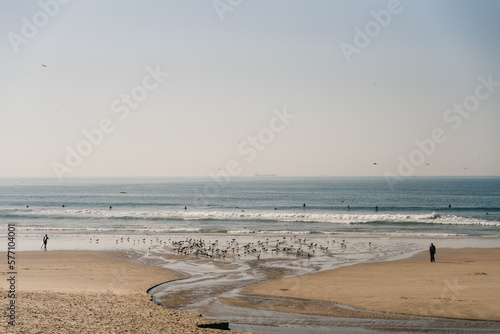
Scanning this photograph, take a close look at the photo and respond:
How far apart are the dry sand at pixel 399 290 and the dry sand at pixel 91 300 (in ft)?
14.4

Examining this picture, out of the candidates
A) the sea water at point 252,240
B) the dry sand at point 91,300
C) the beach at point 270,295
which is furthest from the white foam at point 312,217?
the dry sand at point 91,300

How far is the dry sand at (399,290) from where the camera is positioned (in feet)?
55.0

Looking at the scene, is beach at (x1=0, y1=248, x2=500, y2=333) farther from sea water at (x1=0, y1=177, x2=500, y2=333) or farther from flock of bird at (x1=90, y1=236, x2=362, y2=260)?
flock of bird at (x1=90, y1=236, x2=362, y2=260)

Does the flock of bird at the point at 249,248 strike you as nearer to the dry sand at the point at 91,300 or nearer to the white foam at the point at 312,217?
the dry sand at the point at 91,300

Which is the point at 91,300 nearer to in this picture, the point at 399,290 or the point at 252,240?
the point at 399,290

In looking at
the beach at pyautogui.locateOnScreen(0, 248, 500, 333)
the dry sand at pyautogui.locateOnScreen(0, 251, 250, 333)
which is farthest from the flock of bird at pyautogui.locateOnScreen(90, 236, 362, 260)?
the dry sand at pyautogui.locateOnScreen(0, 251, 250, 333)

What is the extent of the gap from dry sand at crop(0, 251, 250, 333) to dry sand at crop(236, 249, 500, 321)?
4395 mm

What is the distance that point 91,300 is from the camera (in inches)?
667

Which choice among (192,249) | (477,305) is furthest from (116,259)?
(477,305)

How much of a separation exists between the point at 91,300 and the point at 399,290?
13.3 metres

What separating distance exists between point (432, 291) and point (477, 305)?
2495mm

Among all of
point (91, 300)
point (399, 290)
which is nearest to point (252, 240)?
point (399, 290)

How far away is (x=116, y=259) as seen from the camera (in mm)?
30344

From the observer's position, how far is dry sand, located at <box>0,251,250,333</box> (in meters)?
13.2
